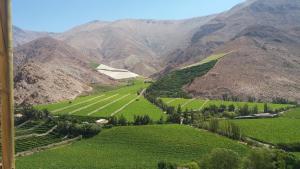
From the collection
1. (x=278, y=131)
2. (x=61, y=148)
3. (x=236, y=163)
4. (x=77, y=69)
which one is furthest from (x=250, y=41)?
(x=236, y=163)

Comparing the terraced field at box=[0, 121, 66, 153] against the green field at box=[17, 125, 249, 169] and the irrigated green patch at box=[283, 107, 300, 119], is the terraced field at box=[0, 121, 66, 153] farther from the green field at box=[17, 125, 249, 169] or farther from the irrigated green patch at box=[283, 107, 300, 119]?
the irrigated green patch at box=[283, 107, 300, 119]

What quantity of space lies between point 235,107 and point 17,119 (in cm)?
5469

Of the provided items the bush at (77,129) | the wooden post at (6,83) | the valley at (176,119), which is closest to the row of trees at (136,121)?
the valley at (176,119)

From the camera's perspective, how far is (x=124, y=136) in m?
79.1

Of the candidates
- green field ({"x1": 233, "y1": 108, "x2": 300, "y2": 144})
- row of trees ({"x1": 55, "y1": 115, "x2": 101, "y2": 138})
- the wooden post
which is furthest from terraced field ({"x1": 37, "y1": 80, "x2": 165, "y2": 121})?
the wooden post

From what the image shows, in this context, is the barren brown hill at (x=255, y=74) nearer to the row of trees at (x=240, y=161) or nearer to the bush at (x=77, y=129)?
the bush at (x=77, y=129)

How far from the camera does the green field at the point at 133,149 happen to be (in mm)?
62281


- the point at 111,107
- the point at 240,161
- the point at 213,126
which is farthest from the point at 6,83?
the point at 111,107

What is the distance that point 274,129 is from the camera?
261ft

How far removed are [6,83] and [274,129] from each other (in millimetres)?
79625

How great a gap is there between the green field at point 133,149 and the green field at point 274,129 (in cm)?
740

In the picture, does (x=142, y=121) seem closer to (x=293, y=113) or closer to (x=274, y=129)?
(x=274, y=129)

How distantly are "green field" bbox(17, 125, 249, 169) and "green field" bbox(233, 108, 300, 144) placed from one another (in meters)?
7.40

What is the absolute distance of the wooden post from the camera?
4.54 m
